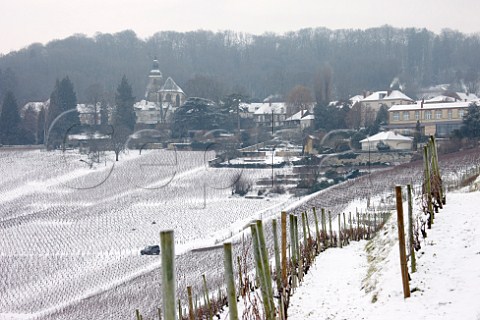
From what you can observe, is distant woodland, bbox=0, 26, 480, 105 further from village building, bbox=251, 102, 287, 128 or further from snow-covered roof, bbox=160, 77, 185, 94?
village building, bbox=251, 102, 287, 128

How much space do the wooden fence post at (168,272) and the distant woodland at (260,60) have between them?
262 feet

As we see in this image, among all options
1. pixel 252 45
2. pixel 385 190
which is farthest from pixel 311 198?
pixel 252 45

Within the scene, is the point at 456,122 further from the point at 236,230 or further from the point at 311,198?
the point at 236,230

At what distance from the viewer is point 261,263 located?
19.6 feet

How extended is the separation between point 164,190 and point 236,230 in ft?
43.0

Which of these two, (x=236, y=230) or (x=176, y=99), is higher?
(x=176, y=99)

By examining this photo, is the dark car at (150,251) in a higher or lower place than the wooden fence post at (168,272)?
lower

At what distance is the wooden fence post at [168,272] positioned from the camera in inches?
132

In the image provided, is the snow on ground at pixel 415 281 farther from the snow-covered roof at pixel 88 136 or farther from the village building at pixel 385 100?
the village building at pixel 385 100

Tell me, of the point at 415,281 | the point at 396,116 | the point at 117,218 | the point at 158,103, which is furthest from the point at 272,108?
the point at 415,281

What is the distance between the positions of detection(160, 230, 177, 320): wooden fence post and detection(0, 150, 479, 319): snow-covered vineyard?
10.9 meters

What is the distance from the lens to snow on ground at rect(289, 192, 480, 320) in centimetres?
672

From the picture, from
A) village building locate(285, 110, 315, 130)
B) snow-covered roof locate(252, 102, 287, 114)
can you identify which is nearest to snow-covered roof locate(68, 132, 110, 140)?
village building locate(285, 110, 315, 130)

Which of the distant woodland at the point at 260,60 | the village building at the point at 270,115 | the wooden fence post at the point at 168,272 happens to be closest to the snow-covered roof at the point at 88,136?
the village building at the point at 270,115
